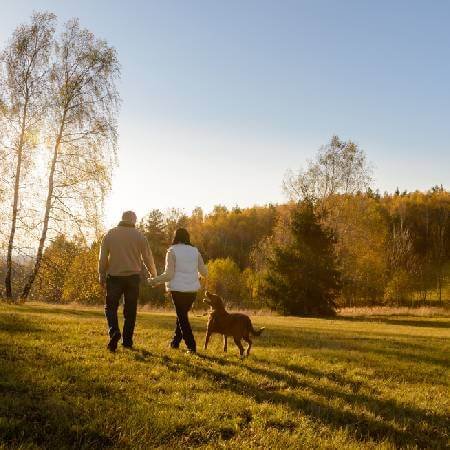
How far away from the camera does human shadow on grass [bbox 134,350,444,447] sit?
5320 millimetres

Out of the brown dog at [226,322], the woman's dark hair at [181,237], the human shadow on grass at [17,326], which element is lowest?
the human shadow on grass at [17,326]

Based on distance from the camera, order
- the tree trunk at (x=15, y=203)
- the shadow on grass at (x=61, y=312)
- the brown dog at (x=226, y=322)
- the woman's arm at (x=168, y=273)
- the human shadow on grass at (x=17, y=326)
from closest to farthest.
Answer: the woman's arm at (x=168, y=273) → the brown dog at (x=226, y=322) → the human shadow on grass at (x=17, y=326) → the shadow on grass at (x=61, y=312) → the tree trunk at (x=15, y=203)

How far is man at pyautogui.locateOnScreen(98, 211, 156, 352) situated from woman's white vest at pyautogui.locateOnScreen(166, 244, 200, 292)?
2.31ft

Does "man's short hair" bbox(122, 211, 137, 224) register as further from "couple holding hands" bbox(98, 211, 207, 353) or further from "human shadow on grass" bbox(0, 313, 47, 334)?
"human shadow on grass" bbox(0, 313, 47, 334)

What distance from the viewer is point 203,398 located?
576 centimetres

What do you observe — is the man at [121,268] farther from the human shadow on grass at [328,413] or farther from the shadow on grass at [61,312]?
the shadow on grass at [61,312]

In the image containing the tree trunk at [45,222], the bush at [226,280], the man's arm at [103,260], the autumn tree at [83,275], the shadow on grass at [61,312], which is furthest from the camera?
the bush at [226,280]

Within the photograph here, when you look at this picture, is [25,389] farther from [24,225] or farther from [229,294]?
[229,294]

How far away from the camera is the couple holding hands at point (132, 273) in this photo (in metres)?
8.65

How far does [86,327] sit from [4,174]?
46.3 ft

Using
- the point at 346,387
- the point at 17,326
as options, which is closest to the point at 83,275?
the point at 17,326

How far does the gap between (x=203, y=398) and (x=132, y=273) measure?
356cm

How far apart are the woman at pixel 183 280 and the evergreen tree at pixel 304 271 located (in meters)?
29.7

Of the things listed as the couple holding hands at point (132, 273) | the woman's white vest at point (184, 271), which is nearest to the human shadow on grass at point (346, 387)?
the couple holding hands at point (132, 273)
